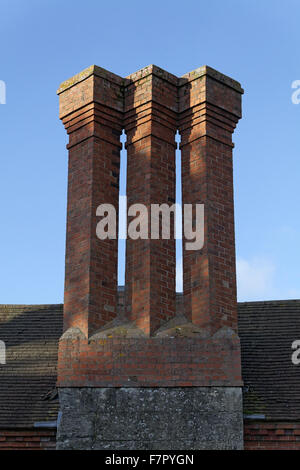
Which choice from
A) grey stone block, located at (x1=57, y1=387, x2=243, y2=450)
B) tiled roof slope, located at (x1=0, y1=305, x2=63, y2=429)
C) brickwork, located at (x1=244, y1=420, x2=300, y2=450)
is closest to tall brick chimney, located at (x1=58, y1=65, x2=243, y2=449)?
grey stone block, located at (x1=57, y1=387, x2=243, y2=450)

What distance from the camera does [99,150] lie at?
1337 centimetres

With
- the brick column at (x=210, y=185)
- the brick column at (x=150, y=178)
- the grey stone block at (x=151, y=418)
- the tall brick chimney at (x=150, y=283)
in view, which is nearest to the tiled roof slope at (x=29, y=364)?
the grey stone block at (x=151, y=418)

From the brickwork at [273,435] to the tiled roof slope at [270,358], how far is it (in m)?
0.11

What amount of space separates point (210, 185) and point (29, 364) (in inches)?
160

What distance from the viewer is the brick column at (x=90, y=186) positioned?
1259 centimetres

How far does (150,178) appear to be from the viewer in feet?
43.1

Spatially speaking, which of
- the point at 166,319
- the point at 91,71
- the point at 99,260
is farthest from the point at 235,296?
the point at 91,71

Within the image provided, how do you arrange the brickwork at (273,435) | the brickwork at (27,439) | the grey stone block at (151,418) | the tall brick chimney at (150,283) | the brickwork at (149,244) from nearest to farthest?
the grey stone block at (151,418) → the tall brick chimney at (150,283) → the brickwork at (149,244) → the brickwork at (273,435) → the brickwork at (27,439)

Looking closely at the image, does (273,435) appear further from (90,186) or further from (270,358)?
(90,186)

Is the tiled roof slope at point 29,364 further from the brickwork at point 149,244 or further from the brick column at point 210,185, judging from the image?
the brick column at point 210,185

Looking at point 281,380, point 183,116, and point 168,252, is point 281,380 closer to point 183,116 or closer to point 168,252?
point 168,252

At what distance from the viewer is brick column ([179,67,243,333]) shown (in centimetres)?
1264

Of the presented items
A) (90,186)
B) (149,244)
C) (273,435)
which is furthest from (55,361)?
(273,435)
